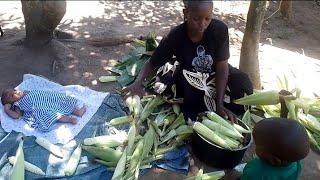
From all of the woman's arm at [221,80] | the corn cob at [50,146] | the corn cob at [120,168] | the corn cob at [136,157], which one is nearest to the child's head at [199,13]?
the woman's arm at [221,80]

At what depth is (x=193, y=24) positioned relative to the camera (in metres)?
3.16

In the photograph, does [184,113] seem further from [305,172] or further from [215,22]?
[305,172]

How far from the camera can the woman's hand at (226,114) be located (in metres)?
3.25

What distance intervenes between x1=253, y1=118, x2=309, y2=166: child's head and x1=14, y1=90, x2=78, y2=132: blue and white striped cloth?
2149mm

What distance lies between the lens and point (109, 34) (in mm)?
5953

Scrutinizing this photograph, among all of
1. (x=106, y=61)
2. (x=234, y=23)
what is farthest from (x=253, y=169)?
(x=234, y=23)

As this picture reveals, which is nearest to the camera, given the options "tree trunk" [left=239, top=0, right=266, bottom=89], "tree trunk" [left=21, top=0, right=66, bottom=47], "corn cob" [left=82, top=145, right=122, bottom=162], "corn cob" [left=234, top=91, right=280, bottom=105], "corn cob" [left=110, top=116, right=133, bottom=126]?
"corn cob" [left=82, top=145, right=122, bottom=162]

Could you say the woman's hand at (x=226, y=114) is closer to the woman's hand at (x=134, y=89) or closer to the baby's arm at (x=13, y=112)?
the woman's hand at (x=134, y=89)

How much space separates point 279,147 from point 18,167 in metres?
1.96

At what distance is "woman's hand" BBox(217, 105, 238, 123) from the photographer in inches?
128

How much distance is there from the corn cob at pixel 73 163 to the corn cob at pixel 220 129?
3.44 ft

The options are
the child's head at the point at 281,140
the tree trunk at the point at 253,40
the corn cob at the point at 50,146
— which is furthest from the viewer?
the tree trunk at the point at 253,40

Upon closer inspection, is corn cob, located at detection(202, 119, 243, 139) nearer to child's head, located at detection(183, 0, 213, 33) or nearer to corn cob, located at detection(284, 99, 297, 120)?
corn cob, located at detection(284, 99, 297, 120)

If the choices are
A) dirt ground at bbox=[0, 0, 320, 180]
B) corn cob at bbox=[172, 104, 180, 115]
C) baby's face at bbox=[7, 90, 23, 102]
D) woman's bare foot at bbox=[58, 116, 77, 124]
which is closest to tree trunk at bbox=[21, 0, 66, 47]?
dirt ground at bbox=[0, 0, 320, 180]
